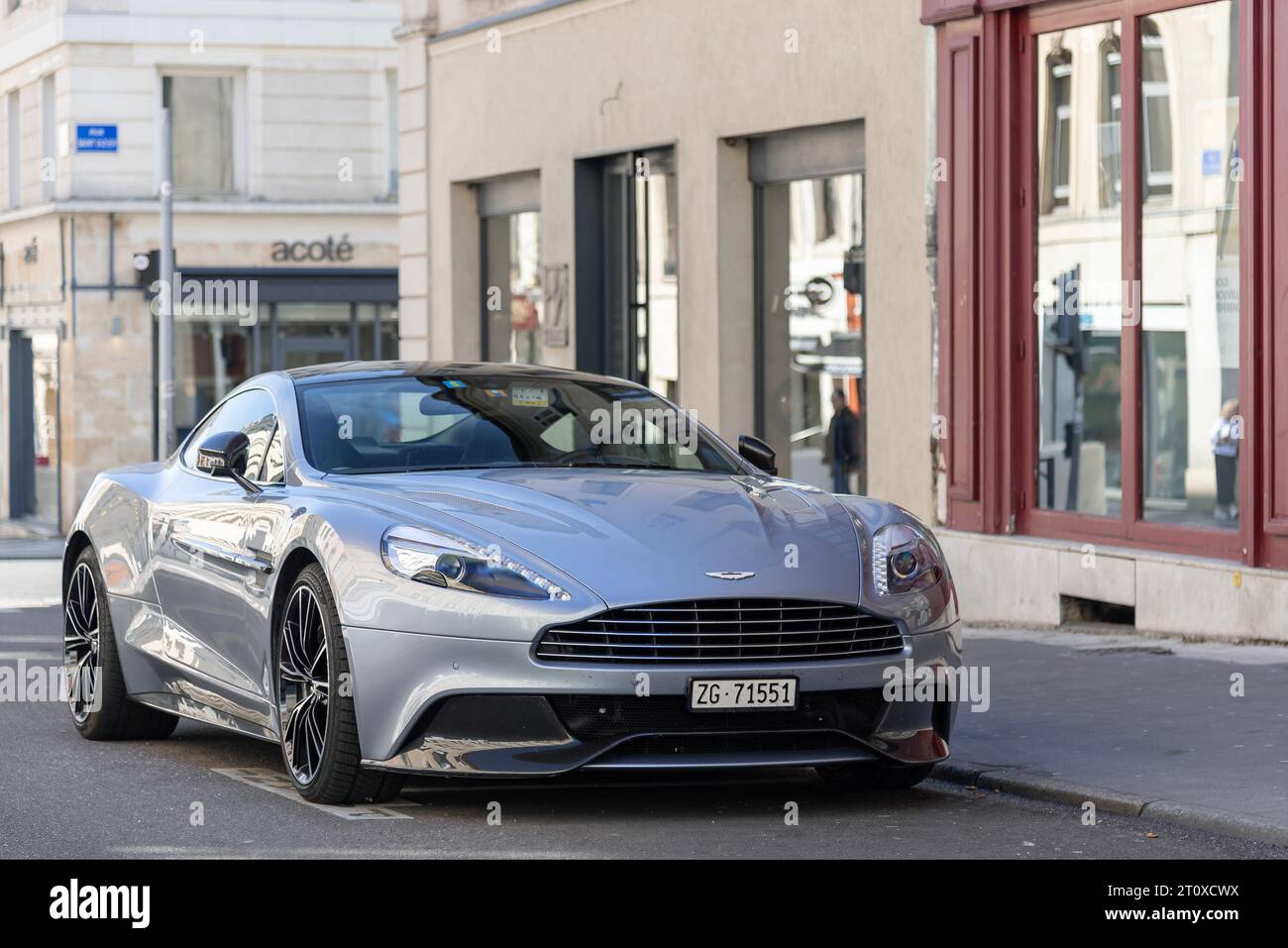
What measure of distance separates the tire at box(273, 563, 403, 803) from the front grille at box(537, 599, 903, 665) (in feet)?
2.48

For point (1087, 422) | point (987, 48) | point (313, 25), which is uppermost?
point (313, 25)

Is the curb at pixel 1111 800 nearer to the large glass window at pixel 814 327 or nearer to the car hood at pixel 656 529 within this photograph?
the car hood at pixel 656 529

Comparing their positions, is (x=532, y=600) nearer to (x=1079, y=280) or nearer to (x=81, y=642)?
(x=81, y=642)

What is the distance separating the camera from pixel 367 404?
8.55 m

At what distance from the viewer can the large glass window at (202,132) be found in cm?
3641

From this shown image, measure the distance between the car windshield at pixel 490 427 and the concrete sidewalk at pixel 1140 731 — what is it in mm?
1643

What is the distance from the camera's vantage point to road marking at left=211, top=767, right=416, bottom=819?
728cm

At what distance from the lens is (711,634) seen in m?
6.96

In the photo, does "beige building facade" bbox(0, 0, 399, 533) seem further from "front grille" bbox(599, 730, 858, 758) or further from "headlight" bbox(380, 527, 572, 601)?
"front grille" bbox(599, 730, 858, 758)

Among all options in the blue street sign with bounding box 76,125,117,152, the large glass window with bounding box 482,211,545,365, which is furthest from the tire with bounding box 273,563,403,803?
the blue street sign with bounding box 76,125,117,152

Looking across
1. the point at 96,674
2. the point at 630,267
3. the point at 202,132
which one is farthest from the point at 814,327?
the point at 202,132
